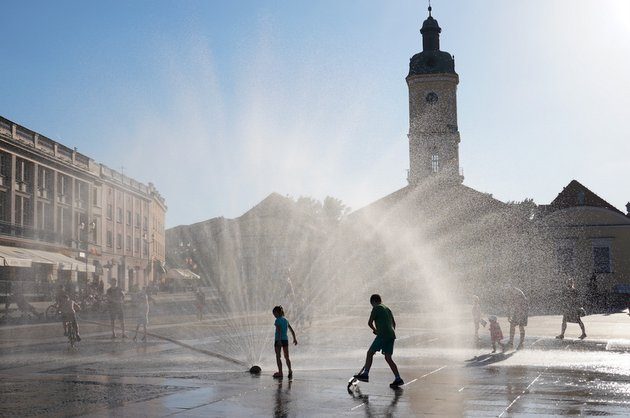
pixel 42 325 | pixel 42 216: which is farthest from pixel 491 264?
pixel 42 325

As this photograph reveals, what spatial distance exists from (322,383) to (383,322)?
148 centimetres

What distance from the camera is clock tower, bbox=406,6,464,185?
61062 mm

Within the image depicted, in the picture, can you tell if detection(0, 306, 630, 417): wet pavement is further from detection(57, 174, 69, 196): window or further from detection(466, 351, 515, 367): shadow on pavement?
detection(57, 174, 69, 196): window

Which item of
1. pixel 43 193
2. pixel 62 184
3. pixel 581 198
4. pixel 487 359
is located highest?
pixel 62 184

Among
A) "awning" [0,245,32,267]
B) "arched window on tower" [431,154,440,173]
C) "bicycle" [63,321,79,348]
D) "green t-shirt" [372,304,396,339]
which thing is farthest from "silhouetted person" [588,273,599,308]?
"green t-shirt" [372,304,396,339]

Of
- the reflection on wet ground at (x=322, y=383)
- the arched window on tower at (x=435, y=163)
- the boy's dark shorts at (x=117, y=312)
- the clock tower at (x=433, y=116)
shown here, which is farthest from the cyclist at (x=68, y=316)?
the arched window on tower at (x=435, y=163)

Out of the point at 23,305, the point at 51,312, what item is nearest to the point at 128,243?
the point at 51,312

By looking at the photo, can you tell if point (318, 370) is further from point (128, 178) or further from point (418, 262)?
point (128, 178)

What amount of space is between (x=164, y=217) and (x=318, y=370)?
82.3 m

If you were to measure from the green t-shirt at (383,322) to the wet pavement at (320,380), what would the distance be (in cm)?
82

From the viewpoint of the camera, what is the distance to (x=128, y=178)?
69.4m

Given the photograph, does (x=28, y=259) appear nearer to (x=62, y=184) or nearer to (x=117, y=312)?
(x=117, y=312)

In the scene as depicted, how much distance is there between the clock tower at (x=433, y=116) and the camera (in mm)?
61062

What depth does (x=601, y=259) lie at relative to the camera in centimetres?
5497
